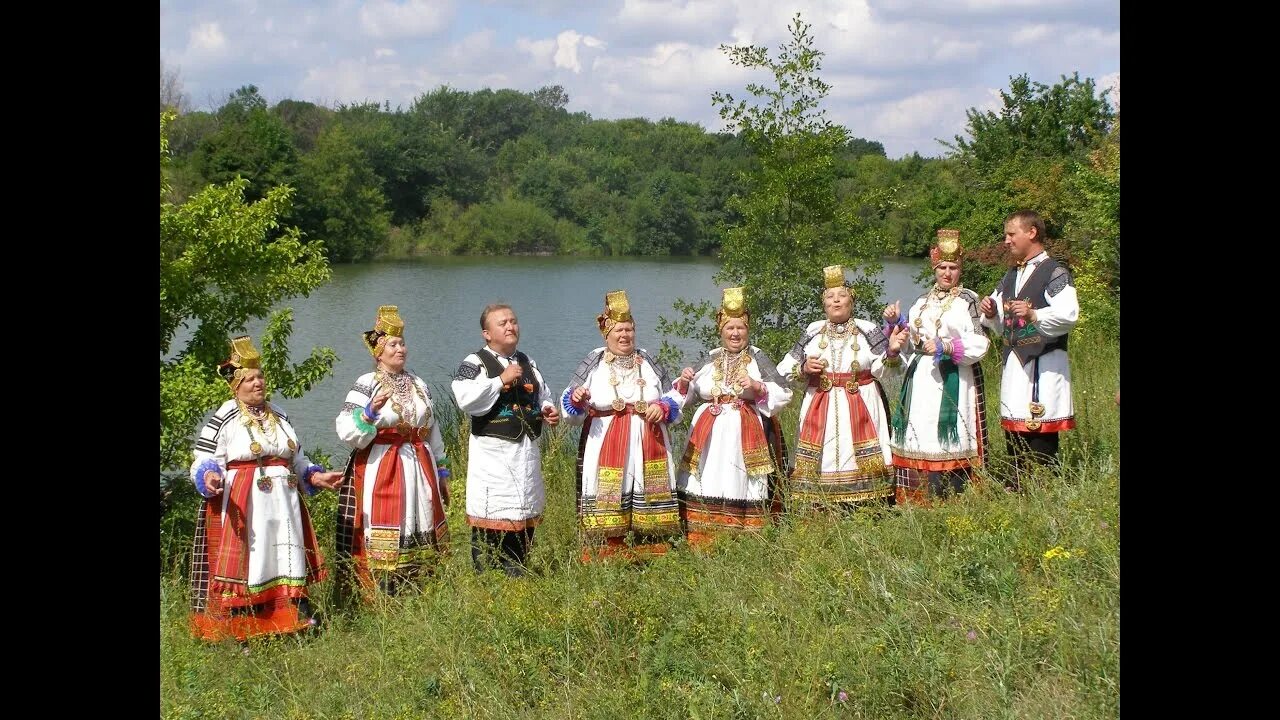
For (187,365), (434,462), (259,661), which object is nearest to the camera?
(259,661)

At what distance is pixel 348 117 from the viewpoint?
38938 millimetres

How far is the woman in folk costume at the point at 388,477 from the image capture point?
19.5 feet

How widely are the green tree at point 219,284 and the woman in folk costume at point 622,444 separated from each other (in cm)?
249

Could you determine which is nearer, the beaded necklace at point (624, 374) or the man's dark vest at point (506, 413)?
the man's dark vest at point (506, 413)

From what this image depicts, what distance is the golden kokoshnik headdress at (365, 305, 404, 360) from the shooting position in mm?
6066

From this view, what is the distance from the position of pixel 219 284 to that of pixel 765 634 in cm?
517

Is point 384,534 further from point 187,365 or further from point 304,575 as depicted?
point 187,365

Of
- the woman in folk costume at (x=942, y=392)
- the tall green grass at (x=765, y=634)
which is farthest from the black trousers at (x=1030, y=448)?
the tall green grass at (x=765, y=634)

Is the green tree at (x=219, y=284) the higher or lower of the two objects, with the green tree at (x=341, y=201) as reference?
lower

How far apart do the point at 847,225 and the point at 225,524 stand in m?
5.88

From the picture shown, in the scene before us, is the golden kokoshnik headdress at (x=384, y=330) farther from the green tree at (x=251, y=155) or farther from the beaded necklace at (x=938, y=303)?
the green tree at (x=251, y=155)

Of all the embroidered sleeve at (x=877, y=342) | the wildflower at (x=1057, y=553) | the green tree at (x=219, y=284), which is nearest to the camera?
the wildflower at (x=1057, y=553)

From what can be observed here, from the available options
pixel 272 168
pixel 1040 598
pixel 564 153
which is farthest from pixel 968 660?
pixel 564 153

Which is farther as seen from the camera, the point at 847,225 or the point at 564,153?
the point at 564,153
